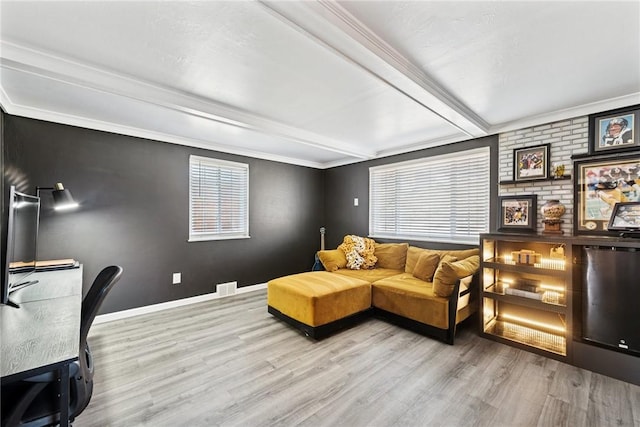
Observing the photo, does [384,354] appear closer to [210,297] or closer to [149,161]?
[210,297]

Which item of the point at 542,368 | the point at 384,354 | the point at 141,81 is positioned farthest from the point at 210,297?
the point at 542,368

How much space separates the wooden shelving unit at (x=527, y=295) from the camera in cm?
250

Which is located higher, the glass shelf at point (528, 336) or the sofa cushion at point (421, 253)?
the sofa cushion at point (421, 253)

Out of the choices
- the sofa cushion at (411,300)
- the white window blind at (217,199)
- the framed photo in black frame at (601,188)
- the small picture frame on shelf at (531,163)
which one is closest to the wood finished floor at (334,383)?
the sofa cushion at (411,300)

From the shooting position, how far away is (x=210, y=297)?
4102 millimetres

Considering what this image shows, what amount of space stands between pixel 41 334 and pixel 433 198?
420 cm

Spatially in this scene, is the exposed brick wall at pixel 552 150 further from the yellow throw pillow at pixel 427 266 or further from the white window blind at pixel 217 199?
the white window blind at pixel 217 199

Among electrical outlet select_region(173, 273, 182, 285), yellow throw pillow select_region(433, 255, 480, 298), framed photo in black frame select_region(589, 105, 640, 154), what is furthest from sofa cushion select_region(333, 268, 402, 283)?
framed photo in black frame select_region(589, 105, 640, 154)

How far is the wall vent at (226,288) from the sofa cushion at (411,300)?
2281 millimetres

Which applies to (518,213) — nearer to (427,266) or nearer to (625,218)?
(625,218)

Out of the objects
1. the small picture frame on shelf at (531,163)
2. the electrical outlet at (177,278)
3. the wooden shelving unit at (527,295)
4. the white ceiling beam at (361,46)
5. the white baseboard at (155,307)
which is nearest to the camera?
the white ceiling beam at (361,46)

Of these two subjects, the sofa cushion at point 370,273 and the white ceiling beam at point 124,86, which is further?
the sofa cushion at point 370,273

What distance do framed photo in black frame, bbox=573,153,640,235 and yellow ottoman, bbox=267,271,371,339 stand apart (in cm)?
235

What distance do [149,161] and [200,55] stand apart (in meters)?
2.25
